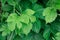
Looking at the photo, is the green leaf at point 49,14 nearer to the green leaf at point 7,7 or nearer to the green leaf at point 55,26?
the green leaf at point 55,26

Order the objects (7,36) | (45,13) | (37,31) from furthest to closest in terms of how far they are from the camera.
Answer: (7,36) → (37,31) → (45,13)

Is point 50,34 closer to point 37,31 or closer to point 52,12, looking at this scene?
point 37,31

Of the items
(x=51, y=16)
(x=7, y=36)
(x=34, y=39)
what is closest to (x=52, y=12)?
(x=51, y=16)

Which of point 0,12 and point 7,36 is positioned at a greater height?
point 0,12

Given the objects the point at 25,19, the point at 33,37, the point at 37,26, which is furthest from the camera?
the point at 33,37

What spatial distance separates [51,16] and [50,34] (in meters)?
0.25

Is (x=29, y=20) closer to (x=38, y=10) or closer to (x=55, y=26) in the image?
(x=38, y=10)

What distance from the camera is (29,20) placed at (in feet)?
5.11

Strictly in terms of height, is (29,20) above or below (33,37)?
above

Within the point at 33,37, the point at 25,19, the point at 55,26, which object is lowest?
the point at 33,37

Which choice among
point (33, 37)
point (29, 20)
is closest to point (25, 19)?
point (29, 20)

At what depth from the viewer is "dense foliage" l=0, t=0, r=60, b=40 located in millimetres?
1513

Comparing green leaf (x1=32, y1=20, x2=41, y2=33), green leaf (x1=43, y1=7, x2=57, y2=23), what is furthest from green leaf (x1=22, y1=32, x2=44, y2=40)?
green leaf (x1=43, y1=7, x2=57, y2=23)

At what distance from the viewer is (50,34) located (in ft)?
5.58
